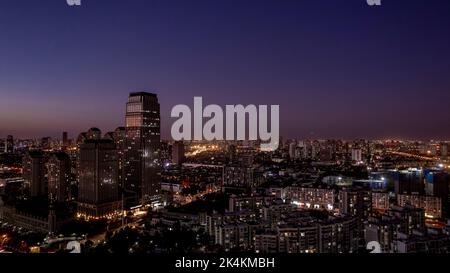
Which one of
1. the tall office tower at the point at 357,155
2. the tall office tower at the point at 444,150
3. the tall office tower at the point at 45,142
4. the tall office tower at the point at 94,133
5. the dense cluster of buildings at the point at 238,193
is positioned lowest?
the dense cluster of buildings at the point at 238,193

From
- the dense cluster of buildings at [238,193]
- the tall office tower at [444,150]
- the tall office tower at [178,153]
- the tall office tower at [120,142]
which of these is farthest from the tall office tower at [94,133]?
the tall office tower at [444,150]

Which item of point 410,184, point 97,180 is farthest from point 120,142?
point 410,184

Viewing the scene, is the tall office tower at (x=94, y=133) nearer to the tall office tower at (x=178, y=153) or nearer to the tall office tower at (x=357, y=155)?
the tall office tower at (x=178, y=153)

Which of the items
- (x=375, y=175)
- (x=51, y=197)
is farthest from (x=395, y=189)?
(x=51, y=197)

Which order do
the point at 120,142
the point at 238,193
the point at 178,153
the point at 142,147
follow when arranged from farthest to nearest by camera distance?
the point at 178,153, the point at 120,142, the point at 142,147, the point at 238,193

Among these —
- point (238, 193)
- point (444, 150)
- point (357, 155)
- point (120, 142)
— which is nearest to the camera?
point (238, 193)

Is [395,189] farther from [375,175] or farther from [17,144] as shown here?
[17,144]

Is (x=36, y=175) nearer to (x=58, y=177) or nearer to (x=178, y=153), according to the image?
(x=58, y=177)
